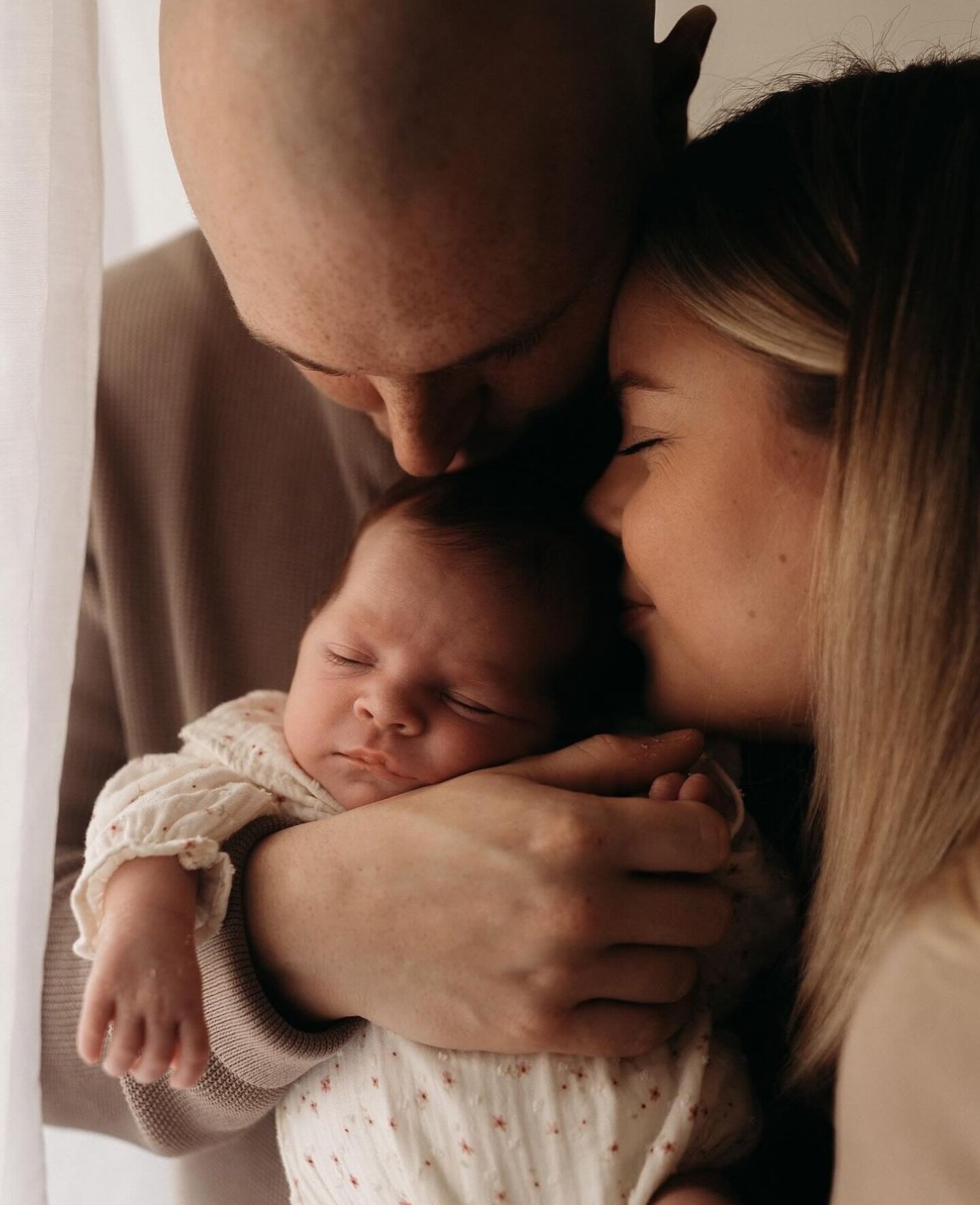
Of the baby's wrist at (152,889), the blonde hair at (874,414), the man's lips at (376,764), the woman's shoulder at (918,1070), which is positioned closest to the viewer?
the woman's shoulder at (918,1070)

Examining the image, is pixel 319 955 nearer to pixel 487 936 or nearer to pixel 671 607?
pixel 487 936

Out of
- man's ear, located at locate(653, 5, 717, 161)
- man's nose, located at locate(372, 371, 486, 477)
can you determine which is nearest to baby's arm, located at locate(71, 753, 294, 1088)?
man's nose, located at locate(372, 371, 486, 477)

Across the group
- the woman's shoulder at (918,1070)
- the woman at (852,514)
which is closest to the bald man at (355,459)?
the woman at (852,514)

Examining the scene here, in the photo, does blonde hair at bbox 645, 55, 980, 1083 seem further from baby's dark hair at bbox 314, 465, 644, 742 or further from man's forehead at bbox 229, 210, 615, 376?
baby's dark hair at bbox 314, 465, 644, 742

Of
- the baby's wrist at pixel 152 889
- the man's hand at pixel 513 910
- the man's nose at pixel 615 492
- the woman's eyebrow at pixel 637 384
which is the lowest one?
the man's hand at pixel 513 910

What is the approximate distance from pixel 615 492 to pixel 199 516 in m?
0.57

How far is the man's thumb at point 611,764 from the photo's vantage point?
1118 millimetres

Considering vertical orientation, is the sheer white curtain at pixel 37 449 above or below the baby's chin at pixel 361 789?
above

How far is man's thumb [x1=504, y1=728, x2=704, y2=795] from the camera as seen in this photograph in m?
1.12

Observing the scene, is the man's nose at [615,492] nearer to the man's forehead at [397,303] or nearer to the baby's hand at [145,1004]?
the man's forehead at [397,303]

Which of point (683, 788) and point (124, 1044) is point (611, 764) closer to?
point (683, 788)

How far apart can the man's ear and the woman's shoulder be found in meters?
0.76

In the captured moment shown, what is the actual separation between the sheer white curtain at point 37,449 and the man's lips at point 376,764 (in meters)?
0.30

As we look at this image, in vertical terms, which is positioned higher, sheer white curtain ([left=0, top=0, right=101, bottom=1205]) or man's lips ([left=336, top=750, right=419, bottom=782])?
sheer white curtain ([left=0, top=0, right=101, bottom=1205])
